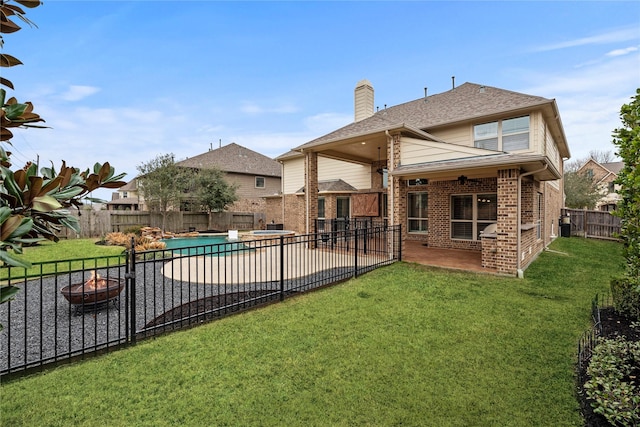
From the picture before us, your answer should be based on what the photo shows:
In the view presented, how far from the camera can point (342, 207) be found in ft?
53.6

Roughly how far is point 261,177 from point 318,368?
25.7 metres

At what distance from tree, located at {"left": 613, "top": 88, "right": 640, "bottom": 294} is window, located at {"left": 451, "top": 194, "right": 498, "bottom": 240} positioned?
6.39 metres

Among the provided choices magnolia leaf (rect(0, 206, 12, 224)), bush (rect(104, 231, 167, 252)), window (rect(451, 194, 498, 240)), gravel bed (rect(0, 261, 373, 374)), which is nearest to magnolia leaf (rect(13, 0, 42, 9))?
magnolia leaf (rect(0, 206, 12, 224))

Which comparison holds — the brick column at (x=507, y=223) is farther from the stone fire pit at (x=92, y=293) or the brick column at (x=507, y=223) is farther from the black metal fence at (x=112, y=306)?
the stone fire pit at (x=92, y=293)

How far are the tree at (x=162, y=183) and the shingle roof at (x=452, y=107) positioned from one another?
11.7 meters

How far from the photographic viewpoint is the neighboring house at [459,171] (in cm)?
764

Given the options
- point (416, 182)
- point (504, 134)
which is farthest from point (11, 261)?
point (416, 182)

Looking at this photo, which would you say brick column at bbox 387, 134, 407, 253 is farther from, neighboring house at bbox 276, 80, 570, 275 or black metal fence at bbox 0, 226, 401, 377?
black metal fence at bbox 0, 226, 401, 377

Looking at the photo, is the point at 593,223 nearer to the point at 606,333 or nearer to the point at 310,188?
the point at 310,188

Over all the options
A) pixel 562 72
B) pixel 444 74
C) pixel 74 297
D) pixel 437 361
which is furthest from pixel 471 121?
pixel 74 297

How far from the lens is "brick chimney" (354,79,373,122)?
1669 cm

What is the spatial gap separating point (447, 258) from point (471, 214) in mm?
2805

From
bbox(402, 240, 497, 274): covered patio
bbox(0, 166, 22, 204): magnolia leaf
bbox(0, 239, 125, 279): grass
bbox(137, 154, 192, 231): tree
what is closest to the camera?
bbox(0, 166, 22, 204): magnolia leaf

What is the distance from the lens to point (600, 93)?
457 inches
